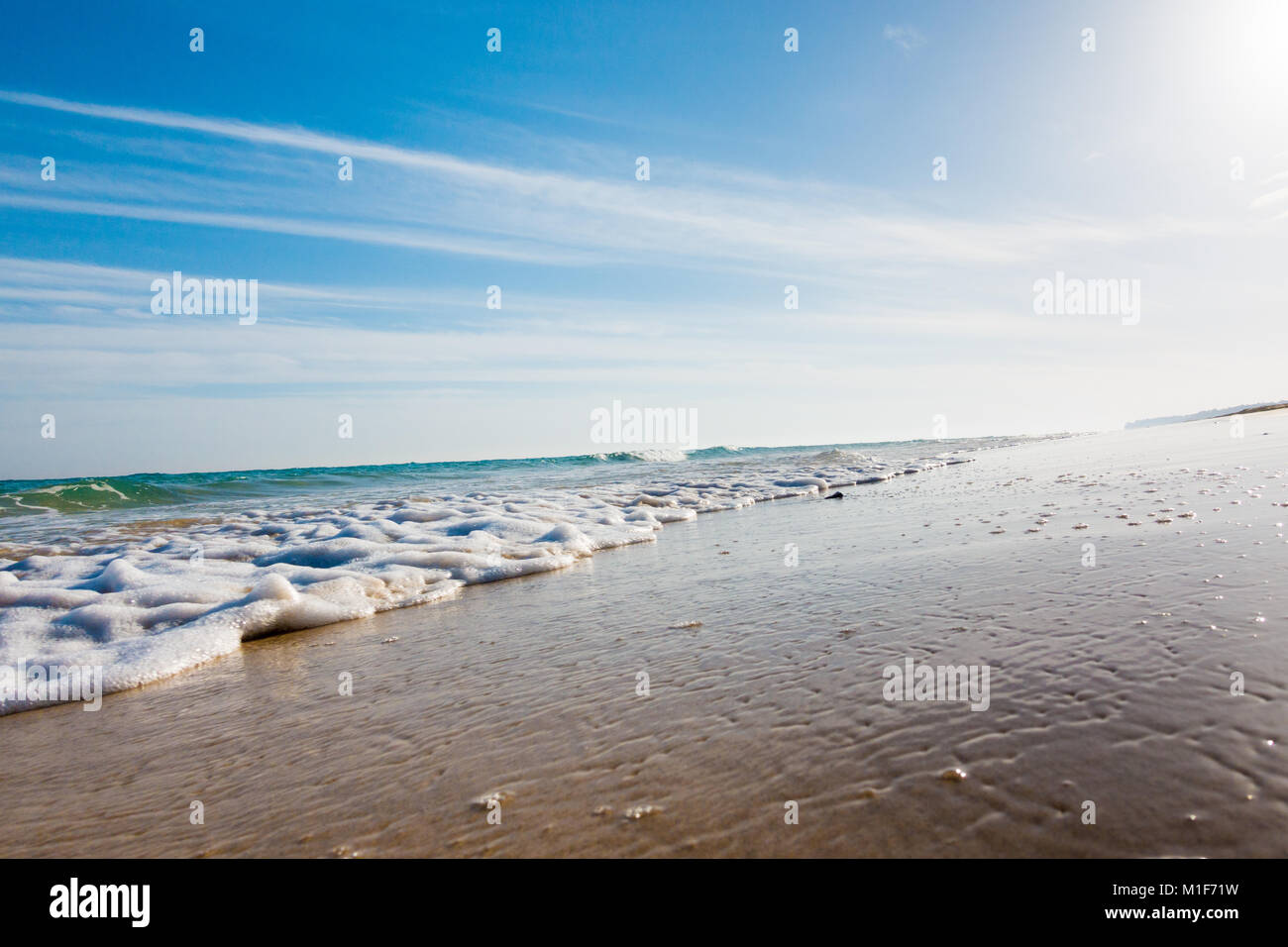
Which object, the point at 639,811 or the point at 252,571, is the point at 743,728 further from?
the point at 252,571

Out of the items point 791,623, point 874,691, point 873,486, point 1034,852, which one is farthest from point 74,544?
point 873,486

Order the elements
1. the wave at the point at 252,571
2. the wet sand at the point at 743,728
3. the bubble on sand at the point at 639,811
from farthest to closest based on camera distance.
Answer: the wave at the point at 252,571 → the bubble on sand at the point at 639,811 → the wet sand at the point at 743,728

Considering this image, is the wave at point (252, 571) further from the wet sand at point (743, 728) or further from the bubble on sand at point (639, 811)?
the bubble on sand at point (639, 811)

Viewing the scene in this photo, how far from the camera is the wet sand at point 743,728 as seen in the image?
2.24m

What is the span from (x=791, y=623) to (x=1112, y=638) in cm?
187

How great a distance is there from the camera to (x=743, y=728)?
10.1 ft

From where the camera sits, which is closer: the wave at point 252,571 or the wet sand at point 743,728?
the wet sand at point 743,728

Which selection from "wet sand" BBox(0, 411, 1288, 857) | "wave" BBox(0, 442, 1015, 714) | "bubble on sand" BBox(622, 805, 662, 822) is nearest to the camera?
"wet sand" BBox(0, 411, 1288, 857)

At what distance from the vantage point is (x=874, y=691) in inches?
130

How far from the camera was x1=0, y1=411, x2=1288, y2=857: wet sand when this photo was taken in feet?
7.36

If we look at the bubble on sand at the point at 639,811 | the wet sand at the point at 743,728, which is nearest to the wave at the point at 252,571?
the wet sand at the point at 743,728

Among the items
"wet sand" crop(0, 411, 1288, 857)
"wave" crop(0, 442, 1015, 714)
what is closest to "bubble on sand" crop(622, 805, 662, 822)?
"wet sand" crop(0, 411, 1288, 857)

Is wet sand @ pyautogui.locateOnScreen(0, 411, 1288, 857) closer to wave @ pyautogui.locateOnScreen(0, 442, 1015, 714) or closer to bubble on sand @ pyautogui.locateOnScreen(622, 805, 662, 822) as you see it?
bubble on sand @ pyautogui.locateOnScreen(622, 805, 662, 822)
